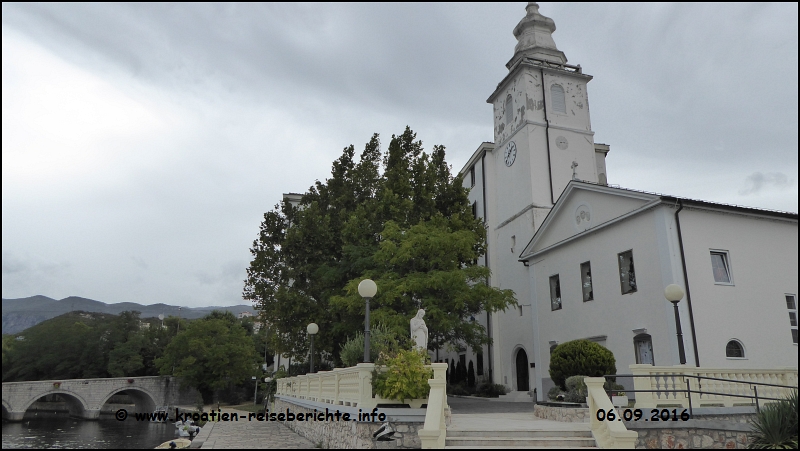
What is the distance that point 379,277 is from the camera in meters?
19.8

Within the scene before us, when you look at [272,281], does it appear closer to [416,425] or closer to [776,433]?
[416,425]

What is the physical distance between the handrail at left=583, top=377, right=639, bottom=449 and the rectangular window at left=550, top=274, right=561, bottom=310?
11.8m

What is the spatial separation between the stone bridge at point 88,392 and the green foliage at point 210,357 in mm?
3411

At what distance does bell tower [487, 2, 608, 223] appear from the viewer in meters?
28.8

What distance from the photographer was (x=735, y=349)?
16266 millimetres

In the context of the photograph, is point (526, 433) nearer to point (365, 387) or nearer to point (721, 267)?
point (365, 387)

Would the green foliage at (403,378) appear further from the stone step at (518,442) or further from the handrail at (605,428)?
the handrail at (605,428)

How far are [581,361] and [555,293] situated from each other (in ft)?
25.7

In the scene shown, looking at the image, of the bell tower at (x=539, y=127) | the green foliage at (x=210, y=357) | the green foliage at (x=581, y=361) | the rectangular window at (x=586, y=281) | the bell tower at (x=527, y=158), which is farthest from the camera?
the green foliage at (x=210, y=357)

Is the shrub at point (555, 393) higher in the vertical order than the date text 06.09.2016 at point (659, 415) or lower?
higher

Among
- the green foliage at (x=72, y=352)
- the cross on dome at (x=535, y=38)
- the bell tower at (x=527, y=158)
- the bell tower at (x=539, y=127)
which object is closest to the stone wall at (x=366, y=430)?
the bell tower at (x=527, y=158)

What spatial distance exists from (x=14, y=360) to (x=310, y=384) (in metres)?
69.4

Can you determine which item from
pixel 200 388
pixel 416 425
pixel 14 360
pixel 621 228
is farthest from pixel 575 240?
pixel 14 360

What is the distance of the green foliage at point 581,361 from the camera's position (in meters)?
14.9
